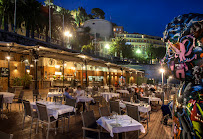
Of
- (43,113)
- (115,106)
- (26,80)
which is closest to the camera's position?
(43,113)

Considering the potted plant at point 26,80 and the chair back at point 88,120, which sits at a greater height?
the potted plant at point 26,80

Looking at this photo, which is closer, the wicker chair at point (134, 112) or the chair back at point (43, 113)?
the chair back at point (43, 113)

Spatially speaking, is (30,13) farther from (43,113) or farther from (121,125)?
(121,125)

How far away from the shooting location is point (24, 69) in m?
19.6

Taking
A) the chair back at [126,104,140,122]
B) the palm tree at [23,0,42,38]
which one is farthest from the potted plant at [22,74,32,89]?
the chair back at [126,104,140,122]

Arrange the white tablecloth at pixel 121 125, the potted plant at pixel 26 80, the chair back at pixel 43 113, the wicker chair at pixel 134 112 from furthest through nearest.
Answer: the potted plant at pixel 26 80
the wicker chair at pixel 134 112
the chair back at pixel 43 113
the white tablecloth at pixel 121 125

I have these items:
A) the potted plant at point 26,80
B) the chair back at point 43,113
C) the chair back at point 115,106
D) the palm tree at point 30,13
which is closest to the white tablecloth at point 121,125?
the chair back at point 43,113

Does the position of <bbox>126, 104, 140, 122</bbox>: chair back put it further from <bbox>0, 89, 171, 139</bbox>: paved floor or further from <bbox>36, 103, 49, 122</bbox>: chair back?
<bbox>36, 103, 49, 122</bbox>: chair back

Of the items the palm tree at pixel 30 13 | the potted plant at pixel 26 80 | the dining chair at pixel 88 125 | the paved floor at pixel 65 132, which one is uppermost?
the palm tree at pixel 30 13

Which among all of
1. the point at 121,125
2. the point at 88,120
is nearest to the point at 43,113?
the point at 88,120

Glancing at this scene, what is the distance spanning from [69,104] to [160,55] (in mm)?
63933

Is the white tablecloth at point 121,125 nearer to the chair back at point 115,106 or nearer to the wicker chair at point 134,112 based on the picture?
the wicker chair at point 134,112

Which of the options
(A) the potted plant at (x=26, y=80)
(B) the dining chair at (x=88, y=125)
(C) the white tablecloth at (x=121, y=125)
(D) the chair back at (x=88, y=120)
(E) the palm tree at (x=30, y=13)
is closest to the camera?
(C) the white tablecloth at (x=121, y=125)

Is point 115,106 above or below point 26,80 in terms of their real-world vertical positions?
below
